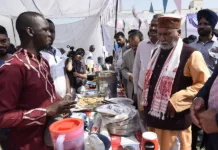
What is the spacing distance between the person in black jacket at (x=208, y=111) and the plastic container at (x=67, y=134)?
0.59 meters

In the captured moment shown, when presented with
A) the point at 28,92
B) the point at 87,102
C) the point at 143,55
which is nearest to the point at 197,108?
the point at 28,92

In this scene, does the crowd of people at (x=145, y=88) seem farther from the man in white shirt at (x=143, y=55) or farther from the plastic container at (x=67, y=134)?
the plastic container at (x=67, y=134)

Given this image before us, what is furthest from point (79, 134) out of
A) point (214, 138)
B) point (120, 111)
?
point (214, 138)

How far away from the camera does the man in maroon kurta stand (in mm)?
1039

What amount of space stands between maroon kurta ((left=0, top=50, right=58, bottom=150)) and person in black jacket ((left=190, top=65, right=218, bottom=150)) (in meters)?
0.83

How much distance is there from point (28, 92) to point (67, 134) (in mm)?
382

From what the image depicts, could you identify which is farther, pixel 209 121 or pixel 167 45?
pixel 167 45

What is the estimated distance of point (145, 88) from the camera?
1804 mm

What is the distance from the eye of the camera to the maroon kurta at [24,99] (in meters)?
1.03

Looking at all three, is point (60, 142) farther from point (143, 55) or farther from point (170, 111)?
point (143, 55)

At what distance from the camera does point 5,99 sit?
1.03m

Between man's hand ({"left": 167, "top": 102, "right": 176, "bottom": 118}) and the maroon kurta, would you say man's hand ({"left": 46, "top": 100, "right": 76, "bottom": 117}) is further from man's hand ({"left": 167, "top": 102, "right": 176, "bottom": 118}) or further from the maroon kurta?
man's hand ({"left": 167, "top": 102, "right": 176, "bottom": 118})

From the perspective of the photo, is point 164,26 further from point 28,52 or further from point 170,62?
point 28,52

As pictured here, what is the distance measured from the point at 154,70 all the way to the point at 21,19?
3.74 ft
